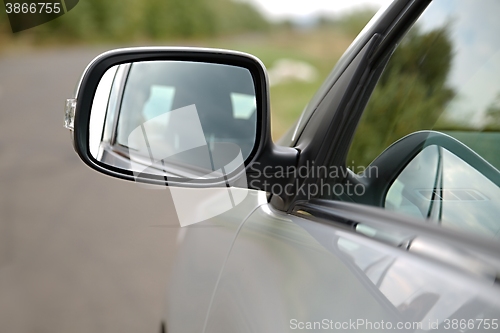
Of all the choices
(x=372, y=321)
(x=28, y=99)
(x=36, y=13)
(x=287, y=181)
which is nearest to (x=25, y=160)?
(x=28, y=99)

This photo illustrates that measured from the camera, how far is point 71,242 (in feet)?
19.1

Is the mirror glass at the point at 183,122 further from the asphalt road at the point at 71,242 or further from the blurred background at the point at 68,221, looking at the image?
the asphalt road at the point at 71,242

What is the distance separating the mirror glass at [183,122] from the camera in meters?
1.65

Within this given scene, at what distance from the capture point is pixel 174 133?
1901 millimetres

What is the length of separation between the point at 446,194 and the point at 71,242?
5233 millimetres

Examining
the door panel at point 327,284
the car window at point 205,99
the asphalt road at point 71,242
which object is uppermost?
the car window at point 205,99

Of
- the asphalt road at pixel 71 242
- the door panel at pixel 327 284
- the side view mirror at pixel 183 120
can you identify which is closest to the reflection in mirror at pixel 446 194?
the door panel at pixel 327 284

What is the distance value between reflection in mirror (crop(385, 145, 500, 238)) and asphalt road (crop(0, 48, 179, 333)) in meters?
3.25

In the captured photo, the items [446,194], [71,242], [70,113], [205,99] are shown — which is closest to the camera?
[446,194]

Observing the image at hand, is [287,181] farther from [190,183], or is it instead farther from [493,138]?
[493,138]

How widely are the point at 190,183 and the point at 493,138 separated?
2.45 feet

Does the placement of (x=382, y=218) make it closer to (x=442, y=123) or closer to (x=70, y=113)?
(x=442, y=123)

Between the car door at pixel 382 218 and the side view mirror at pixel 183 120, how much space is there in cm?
14

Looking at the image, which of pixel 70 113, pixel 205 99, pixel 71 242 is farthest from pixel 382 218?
A: pixel 71 242
